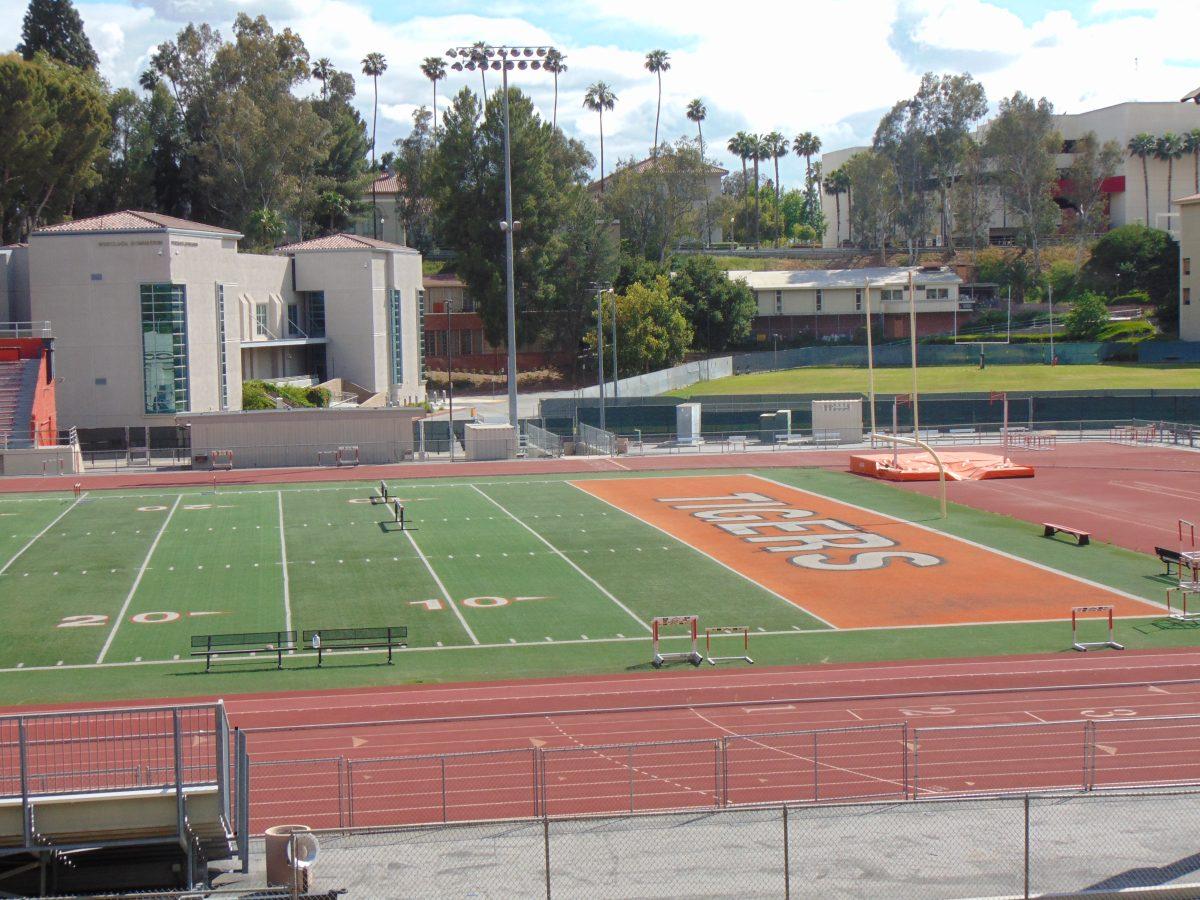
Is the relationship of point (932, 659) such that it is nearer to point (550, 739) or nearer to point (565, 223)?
point (550, 739)

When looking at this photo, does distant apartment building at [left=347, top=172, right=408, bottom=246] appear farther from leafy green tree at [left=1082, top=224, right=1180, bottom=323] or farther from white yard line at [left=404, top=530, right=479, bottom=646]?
white yard line at [left=404, top=530, right=479, bottom=646]

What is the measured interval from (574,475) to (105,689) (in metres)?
31.8

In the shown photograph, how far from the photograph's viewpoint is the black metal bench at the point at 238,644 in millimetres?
27297

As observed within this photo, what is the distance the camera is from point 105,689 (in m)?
25.7

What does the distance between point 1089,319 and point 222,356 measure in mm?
65149

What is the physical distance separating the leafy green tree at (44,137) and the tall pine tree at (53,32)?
27.0 feet

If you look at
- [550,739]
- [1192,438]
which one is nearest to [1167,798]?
[550,739]

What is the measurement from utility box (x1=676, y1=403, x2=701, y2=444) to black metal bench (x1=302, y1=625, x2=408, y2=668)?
1460 inches

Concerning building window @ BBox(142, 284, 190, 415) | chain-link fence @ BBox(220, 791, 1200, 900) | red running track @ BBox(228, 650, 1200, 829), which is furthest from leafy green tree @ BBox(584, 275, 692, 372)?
chain-link fence @ BBox(220, 791, 1200, 900)

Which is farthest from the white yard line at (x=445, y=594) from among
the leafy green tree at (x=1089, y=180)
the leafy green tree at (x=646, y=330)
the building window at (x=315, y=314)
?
the leafy green tree at (x=1089, y=180)

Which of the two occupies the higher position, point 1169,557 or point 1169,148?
point 1169,148

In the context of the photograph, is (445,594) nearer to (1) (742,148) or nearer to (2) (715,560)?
(2) (715,560)

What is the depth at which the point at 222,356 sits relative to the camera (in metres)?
69.0

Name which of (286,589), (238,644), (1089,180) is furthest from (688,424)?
(1089,180)
